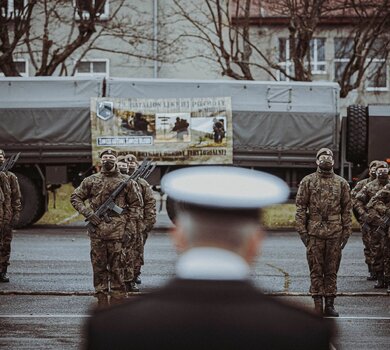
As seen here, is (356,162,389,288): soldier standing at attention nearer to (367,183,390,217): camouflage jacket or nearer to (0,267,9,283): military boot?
(367,183,390,217): camouflage jacket

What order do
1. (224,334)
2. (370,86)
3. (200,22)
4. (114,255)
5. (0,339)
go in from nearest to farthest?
(224,334)
(0,339)
(114,255)
(200,22)
(370,86)

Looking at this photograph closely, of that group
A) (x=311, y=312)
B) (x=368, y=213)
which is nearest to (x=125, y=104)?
(x=368, y=213)

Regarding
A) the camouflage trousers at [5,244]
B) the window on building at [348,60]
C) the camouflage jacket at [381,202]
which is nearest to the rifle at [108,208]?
the camouflage trousers at [5,244]

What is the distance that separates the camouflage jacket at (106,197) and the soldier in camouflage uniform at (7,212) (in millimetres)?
3330

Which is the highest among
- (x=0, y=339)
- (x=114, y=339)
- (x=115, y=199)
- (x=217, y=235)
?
(x=217, y=235)

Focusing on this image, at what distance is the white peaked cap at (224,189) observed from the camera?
326cm

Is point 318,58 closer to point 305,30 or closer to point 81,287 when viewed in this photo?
point 305,30

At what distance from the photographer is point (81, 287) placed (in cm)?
1467

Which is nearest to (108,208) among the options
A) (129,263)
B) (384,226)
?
(129,263)

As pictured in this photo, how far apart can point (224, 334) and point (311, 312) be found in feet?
1.05

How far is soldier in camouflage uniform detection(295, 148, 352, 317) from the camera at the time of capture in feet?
40.3

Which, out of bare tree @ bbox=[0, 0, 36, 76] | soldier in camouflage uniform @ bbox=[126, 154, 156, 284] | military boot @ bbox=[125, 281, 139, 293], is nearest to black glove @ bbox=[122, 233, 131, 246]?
military boot @ bbox=[125, 281, 139, 293]

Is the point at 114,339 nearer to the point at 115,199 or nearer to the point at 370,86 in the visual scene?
the point at 115,199

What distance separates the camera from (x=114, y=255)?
1215 cm
